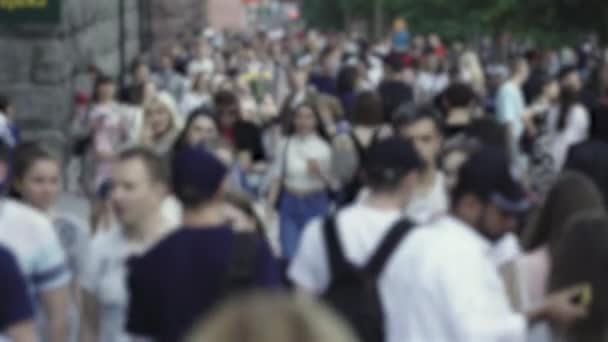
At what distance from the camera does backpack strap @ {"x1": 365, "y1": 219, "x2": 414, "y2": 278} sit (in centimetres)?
634

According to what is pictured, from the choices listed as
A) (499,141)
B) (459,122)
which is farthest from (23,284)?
(459,122)

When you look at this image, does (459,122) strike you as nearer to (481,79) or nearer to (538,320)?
(538,320)

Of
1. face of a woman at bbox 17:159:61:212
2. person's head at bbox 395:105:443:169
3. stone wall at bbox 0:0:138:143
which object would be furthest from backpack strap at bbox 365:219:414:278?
stone wall at bbox 0:0:138:143

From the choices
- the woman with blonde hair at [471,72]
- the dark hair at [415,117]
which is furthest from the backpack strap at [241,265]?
the woman with blonde hair at [471,72]

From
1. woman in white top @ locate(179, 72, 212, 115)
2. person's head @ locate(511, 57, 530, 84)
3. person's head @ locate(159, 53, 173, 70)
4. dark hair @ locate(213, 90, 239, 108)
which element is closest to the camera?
dark hair @ locate(213, 90, 239, 108)

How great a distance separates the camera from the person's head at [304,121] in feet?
43.4

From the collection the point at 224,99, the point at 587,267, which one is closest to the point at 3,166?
the point at 587,267

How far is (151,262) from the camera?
6.06 m

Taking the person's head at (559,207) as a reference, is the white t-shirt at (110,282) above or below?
below

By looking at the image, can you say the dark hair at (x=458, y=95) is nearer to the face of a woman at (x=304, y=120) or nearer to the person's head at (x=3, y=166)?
the face of a woman at (x=304, y=120)

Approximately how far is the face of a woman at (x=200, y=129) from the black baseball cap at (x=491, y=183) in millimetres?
5012

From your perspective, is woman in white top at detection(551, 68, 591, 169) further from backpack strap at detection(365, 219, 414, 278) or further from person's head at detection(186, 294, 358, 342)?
person's head at detection(186, 294, 358, 342)

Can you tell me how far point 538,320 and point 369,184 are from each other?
0.99 metres

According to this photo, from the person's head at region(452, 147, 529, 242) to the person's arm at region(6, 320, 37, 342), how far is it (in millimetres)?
1341
